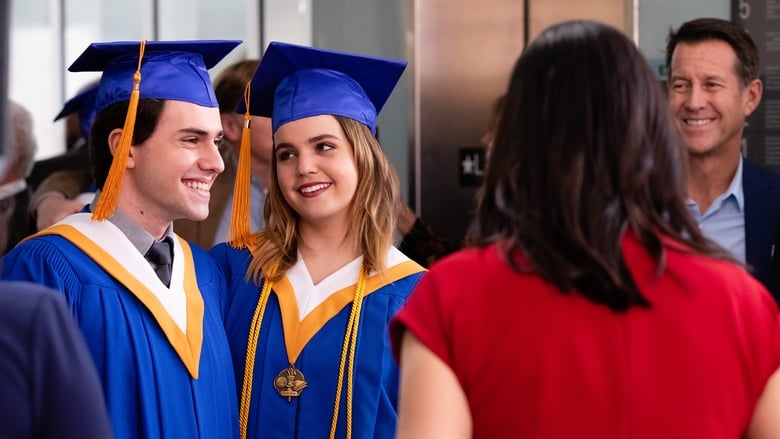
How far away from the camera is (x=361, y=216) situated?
314 cm

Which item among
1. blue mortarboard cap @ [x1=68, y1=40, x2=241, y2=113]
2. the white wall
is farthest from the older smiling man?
blue mortarboard cap @ [x1=68, y1=40, x2=241, y2=113]

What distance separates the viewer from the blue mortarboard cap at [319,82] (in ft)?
10.3

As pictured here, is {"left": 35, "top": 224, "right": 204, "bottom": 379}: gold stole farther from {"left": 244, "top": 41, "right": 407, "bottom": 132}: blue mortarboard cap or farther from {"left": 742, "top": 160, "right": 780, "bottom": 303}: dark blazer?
{"left": 742, "top": 160, "right": 780, "bottom": 303}: dark blazer

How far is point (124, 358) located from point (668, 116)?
1398 mm

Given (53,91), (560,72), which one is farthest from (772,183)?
(53,91)

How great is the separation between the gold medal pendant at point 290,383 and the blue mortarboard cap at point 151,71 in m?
0.71

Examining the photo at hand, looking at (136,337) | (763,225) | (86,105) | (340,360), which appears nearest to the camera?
(136,337)

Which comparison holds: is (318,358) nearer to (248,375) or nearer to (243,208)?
(248,375)

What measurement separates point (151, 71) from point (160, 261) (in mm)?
479

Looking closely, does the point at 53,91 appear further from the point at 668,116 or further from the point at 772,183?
the point at 668,116

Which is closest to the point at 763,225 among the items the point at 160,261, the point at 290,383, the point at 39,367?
the point at 290,383

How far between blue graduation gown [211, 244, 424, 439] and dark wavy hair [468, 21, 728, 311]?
1306mm

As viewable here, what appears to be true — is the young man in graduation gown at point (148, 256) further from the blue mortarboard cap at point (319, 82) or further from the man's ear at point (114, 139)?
the blue mortarboard cap at point (319, 82)

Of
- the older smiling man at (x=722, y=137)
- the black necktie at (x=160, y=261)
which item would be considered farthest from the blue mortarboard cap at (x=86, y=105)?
the older smiling man at (x=722, y=137)
